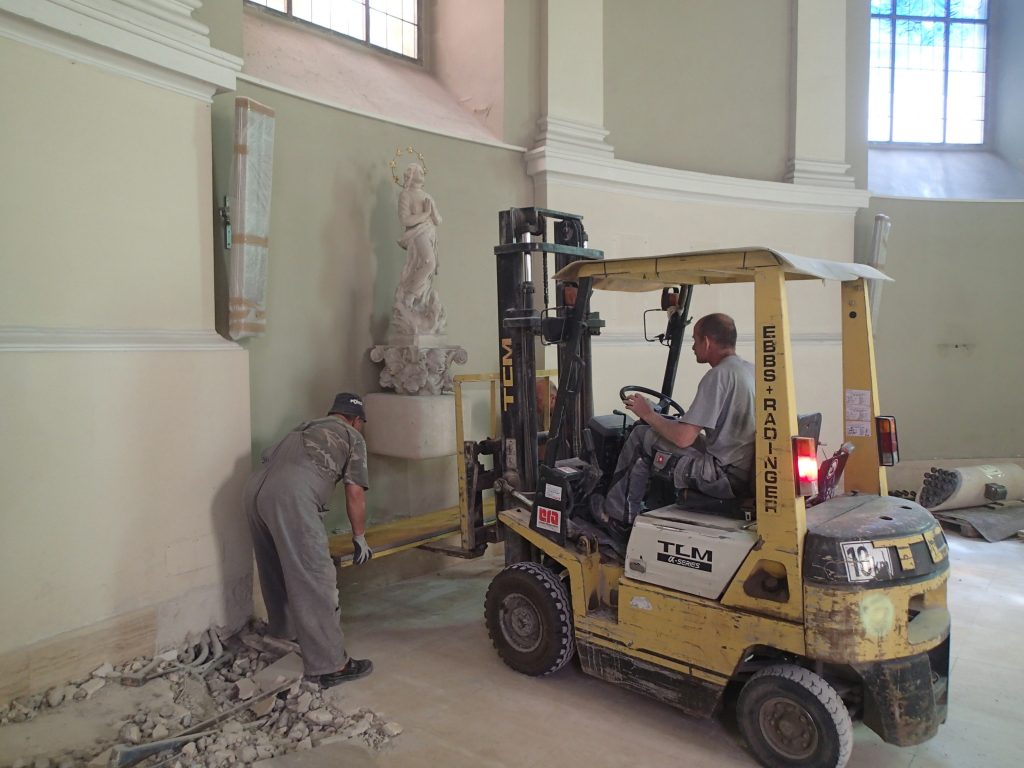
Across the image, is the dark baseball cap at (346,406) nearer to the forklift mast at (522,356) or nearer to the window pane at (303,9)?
the forklift mast at (522,356)

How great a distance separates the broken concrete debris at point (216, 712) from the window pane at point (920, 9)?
10821mm

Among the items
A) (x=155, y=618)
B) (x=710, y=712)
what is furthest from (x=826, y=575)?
(x=155, y=618)

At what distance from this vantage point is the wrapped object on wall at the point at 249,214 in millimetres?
4418

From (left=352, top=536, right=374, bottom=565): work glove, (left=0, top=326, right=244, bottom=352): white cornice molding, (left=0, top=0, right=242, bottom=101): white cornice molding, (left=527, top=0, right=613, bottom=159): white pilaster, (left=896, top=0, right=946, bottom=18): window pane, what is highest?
(left=896, top=0, right=946, bottom=18): window pane

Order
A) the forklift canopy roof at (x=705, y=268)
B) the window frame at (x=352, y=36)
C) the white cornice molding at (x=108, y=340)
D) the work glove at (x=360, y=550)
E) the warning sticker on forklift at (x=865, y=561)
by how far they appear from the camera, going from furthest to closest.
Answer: the window frame at (x=352, y=36)
the work glove at (x=360, y=550)
the white cornice molding at (x=108, y=340)
the forklift canopy roof at (x=705, y=268)
the warning sticker on forklift at (x=865, y=561)

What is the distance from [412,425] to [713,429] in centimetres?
251

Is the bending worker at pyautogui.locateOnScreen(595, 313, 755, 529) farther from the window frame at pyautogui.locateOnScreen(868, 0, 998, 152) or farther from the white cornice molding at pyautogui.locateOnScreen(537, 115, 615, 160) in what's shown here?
the window frame at pyautogui.locateOnScreen(868, 0, 998, 152)

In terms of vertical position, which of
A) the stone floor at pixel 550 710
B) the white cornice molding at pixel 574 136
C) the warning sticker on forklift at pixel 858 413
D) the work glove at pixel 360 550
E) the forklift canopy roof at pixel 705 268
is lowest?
the stone floor at pixel 550 710

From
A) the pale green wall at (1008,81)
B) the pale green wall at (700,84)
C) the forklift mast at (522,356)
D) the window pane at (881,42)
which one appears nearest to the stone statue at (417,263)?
the forklift mast at (522,356)

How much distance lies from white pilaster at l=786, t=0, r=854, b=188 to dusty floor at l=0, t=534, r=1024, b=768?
17.8 ft

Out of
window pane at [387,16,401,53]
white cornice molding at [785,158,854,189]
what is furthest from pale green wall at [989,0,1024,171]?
window pane at [387,16,401,53]

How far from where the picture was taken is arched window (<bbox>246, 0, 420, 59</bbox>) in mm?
6273

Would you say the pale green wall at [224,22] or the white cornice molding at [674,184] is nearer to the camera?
the pale green wall at [224,22]

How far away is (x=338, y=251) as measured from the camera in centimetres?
557
